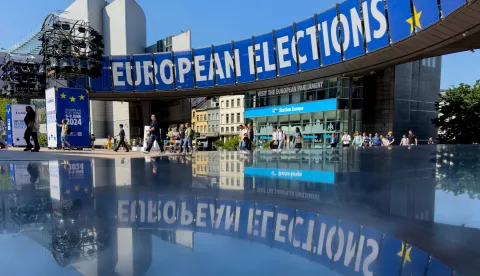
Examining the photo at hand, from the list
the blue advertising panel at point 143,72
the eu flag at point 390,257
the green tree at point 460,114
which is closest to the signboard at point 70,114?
the blue advertising panel at point 143,72

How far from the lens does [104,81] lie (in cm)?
3108

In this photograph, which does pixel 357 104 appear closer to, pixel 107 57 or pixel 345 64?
pixel 345 64

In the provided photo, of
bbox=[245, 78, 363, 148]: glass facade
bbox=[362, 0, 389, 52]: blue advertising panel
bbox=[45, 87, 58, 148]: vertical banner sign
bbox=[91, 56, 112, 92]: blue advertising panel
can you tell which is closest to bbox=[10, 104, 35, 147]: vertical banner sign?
bbox=[45, 87, 58, 148]: vertical banner sign

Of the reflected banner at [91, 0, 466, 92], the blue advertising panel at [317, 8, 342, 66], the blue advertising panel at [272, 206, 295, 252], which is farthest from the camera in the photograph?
the blue advertising panel at [317, 8, 342, 66]

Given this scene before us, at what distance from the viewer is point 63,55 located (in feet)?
56.5

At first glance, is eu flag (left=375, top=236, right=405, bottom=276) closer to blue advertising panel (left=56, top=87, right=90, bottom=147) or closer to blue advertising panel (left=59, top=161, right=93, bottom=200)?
blue advertising panel (left=59, top=161, right=93, bottom=200)

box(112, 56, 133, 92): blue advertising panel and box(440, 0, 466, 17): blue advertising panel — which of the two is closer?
box(440, 0, 466, 17): blue advertising panel

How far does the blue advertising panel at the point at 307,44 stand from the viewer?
21906mm

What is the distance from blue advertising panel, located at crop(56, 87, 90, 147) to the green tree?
30.1 metres

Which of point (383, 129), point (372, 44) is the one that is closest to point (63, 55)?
point (372, 44)

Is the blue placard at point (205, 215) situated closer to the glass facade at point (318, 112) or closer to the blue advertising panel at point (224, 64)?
the blue advertising panel at point (224, 64)

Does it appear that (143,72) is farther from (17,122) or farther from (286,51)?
(286,51)

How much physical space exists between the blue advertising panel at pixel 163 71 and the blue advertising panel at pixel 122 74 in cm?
316

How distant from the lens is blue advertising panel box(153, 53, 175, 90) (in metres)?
29.7
